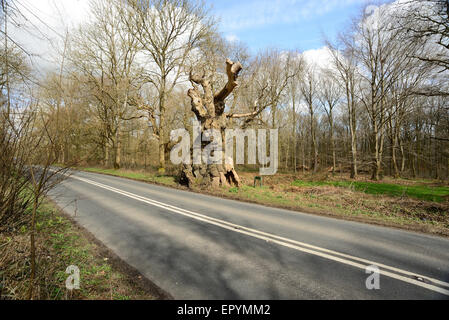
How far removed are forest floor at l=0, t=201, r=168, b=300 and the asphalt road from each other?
231mm

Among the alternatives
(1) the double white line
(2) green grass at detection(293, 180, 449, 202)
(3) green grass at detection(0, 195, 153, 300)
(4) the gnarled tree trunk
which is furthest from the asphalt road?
(2) green grass at detection(293, 180, 449, 202)

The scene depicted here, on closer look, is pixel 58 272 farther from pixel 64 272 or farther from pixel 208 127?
pixel 208 127

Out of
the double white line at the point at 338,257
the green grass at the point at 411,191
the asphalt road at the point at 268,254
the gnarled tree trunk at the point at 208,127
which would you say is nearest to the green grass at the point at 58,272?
the asphalt road at the point at 268,254

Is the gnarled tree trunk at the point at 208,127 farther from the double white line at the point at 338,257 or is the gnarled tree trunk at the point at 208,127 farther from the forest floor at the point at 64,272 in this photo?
the forest floor at the point at 64,272

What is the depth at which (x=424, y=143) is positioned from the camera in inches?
1081

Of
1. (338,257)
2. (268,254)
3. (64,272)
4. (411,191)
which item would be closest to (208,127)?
(268,254)

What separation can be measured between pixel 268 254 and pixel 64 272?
327 centimetres

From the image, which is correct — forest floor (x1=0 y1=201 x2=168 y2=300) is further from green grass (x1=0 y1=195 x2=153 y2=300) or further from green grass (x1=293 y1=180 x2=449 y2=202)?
green grass (x1=293 y1=180 x2=449 y2=202)

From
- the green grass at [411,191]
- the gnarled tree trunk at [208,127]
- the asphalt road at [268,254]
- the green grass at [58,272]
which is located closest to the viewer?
the green grass at [58,272]

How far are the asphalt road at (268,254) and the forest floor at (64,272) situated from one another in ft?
0.76

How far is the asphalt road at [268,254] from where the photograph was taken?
2.77 m

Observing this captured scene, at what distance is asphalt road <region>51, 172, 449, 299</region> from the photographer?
277cm

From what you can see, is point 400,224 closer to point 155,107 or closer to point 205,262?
point 205,262
